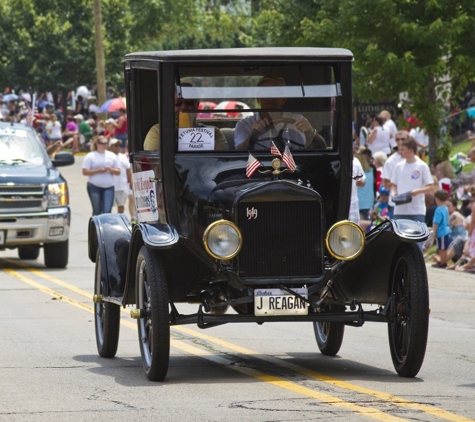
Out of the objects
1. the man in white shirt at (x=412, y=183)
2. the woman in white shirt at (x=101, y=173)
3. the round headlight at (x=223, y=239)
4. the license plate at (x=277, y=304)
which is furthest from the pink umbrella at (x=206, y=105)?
the woman in white shirt at (x=101, y=173)

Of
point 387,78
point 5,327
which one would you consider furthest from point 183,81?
point 387,78

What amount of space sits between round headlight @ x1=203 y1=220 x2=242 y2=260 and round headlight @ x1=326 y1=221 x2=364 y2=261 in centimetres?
61

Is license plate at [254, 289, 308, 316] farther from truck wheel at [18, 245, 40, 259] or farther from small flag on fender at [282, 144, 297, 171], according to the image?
truck wheel at [18, 245, 40, 259]

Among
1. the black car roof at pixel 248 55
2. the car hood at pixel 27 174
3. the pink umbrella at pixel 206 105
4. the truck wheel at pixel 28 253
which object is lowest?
the truck wheel at pixel 28 253

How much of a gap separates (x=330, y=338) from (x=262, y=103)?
6.31ft

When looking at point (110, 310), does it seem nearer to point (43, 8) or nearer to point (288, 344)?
point (288, 344)

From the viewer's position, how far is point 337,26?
23.5m

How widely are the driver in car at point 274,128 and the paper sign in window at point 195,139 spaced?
0.65 ft

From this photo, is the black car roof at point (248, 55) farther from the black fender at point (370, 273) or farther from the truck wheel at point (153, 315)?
the truck wheel at point (153, 315)

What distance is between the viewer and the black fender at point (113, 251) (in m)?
10.1

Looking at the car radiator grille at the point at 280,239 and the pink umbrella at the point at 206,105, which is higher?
the pink umbrella at the point at 206,105

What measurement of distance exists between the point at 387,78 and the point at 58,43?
121 feet

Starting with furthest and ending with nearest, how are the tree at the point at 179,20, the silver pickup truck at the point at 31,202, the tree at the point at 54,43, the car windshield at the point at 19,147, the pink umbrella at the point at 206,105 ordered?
the tree at the point at 179,20 → the tree at the point at 54,43 → the car windshield at the point at 19,147 → the silver pickup truck at the point at 31,202 → the pink umbrella at the point at 206,105

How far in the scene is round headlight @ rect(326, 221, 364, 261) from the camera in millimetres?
8977
